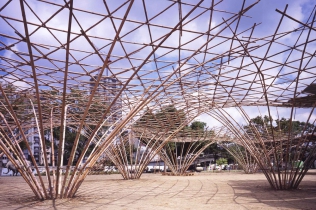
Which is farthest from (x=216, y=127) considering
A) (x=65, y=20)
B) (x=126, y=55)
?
(x=65, y=20)

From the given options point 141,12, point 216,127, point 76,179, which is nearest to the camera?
point 141,12

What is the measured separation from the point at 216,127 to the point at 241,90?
14.1 metres

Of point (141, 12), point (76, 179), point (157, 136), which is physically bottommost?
point (76, 179)

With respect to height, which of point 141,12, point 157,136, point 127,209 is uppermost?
point 141,12

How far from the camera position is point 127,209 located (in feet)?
26.6

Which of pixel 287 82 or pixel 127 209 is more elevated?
pixel 287 82

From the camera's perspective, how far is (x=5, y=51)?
10.3 meters

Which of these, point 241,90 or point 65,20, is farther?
point 241,90

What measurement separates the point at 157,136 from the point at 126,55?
48.4 feet

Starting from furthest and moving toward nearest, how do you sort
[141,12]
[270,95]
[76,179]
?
1. [270,95]
2. [76,179]
3. [141,12]

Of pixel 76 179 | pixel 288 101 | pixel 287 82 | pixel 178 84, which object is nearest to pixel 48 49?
pixel 76 179

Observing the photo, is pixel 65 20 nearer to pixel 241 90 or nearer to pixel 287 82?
pixel 241 90

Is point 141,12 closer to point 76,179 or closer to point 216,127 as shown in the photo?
point 76,179

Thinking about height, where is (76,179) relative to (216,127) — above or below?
below
